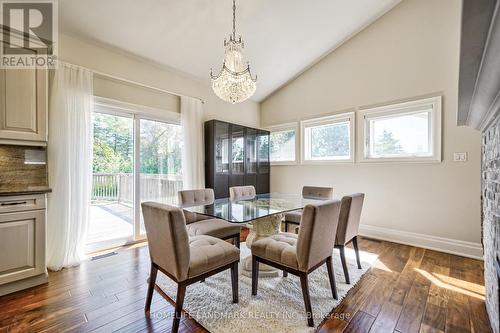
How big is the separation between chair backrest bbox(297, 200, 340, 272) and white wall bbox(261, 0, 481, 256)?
90.4 inches

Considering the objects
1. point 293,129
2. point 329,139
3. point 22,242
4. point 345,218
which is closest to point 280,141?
point 293,129

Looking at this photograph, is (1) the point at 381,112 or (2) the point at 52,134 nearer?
(2) the point at 52,134

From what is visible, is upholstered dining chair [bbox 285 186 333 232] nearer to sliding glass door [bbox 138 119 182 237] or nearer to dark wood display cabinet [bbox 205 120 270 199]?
dark wood display cabinet [bbox 205 120 270 199]

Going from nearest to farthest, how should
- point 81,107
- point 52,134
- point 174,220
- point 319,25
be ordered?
1. point 174,220
2. point 52,134
3. point 81,107
4. point 319,25

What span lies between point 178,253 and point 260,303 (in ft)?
2.81

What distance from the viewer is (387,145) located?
344cm

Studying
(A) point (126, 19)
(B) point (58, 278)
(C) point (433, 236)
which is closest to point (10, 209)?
(B) point (58, 278)

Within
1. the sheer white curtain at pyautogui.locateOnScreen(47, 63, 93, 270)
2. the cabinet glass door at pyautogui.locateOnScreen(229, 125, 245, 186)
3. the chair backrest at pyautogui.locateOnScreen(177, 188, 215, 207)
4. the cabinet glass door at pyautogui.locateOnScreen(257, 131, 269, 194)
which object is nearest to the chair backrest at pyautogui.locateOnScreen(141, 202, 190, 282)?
the chair backrest at pyautogui.locateOnScreen(177, 188, 215, 207)

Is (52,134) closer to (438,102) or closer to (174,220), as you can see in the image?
(174,220)

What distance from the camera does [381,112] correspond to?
341cm

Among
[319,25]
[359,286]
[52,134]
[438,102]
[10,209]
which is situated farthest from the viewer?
[319,25]

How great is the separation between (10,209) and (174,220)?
1.72 meters
